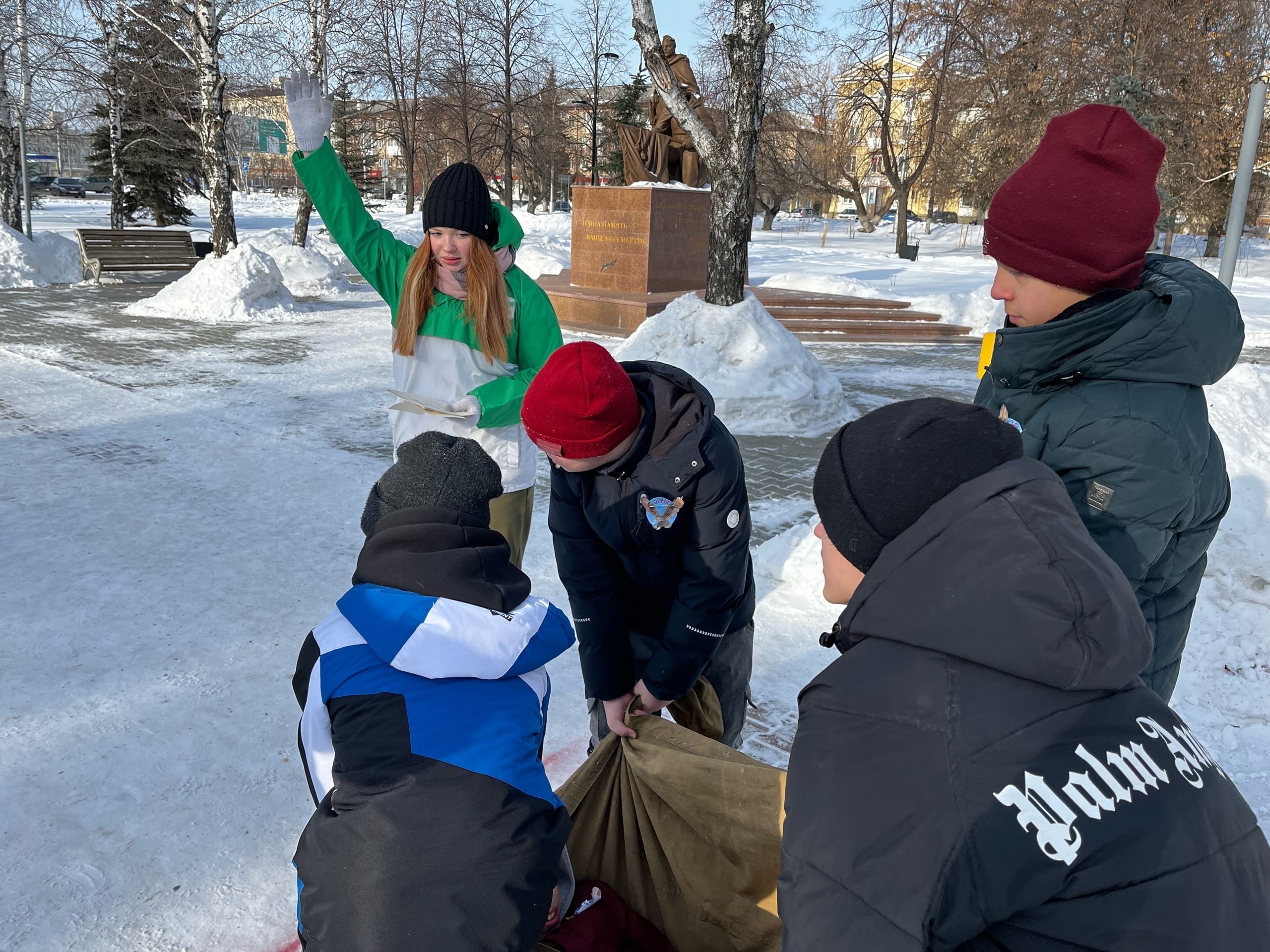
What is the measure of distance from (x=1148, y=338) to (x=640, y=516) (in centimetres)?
108

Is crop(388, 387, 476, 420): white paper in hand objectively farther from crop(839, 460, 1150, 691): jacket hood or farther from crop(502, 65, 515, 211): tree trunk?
crop(502, 65, 515, 211): tree trunk

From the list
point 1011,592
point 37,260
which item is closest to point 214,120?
point 37,260

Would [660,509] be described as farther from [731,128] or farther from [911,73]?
[911,73]

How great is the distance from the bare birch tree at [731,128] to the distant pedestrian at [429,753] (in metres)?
7.20

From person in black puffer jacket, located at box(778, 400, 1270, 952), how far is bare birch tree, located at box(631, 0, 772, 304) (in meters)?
7.63

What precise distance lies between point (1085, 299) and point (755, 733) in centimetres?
193

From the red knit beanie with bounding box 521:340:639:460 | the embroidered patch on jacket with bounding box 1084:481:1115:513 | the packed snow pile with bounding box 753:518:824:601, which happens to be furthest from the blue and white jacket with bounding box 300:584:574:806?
the packed snow pile with bounding box 753:518:824:601

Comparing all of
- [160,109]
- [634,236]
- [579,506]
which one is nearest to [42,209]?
[160,109]

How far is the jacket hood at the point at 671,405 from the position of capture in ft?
6.81

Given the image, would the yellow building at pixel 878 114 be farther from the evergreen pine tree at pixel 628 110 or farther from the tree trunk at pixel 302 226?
the tree trunk at pixel 302 226

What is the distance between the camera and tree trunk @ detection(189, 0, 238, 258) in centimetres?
1291

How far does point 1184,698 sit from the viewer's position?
11.0ft

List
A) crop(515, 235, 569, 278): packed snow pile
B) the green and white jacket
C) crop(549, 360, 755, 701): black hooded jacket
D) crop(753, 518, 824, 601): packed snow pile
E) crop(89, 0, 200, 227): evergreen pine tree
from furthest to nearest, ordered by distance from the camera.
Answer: crop(515, 235, 569, 278): packed snow pile < crop(89, 0, 200, 227): evergreen pine tree < crop(753, 518, 824, 601): packed snow pile < the green and white jacket < crop(549, 360, 755, 701): black hooded jacket

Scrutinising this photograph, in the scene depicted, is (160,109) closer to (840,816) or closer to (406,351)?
(406,351)
